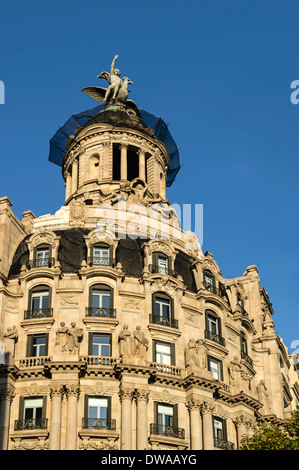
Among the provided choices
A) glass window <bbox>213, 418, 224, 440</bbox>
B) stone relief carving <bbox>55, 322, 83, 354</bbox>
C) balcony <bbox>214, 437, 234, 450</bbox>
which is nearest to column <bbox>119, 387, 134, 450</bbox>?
stone relief carving <bbox>55, 322, 83, 354</bbox>

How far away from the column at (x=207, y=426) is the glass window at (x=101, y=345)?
26.2 ft

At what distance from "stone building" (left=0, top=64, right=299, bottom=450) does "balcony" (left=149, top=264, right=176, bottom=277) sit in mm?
83

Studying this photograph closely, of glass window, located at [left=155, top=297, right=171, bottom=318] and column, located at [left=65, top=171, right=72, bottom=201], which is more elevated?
column, located at [left=65, top=171, right=72, bottom=201]

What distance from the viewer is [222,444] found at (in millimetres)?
58000

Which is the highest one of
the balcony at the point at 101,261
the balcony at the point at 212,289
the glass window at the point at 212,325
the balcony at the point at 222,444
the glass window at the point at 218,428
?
the balcony at the point at 101,261

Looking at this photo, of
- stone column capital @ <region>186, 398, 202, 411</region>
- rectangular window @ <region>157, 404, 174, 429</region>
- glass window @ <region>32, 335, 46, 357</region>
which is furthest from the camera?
glass window @ <region>32, 335, 46, 357</region>

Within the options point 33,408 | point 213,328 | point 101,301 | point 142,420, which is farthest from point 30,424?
point 213,328

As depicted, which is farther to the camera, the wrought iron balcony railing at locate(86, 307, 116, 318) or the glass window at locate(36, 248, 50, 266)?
the glass window at locate(36, 248, 50, 266)

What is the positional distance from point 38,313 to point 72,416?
874 centimetres

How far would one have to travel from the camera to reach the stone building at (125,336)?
179 ft

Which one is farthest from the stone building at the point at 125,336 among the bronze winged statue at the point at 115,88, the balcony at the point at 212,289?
the bronze winged statue at the point at 115,88

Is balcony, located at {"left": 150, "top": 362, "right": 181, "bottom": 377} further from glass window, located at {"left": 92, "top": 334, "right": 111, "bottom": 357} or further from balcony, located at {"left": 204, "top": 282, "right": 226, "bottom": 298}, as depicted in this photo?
balcony, located at {"left": 204, "top": 282, "right": 226, "bottom": 298}

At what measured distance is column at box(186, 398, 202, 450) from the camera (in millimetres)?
55656

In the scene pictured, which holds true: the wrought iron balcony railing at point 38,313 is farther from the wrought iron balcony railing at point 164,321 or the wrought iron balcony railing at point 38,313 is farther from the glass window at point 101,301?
the wrought iron balcony railing at point 164,321
